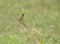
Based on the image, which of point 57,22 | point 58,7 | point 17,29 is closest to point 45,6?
point 58,7

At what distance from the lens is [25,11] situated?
6.94 meters

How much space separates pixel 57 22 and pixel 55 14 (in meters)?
0.47

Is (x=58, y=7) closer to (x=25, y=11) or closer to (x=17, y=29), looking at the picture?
(x=25, y=11)

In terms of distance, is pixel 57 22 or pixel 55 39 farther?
pixel 57 22

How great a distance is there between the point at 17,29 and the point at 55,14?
1.18m

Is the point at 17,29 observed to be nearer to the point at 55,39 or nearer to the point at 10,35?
the point at 10,35

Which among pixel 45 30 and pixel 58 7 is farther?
pixel 58 7

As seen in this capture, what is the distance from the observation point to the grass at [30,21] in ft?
18.4

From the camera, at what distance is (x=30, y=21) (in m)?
6.46

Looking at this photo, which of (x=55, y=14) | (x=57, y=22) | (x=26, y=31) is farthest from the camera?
(x=55, y=14)

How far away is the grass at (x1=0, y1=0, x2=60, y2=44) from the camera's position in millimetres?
5621

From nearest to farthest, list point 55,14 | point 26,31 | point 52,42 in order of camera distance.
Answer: point 52,42 < point 26,31 < point 55,14

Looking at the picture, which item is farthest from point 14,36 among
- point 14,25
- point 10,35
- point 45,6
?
point 45,6

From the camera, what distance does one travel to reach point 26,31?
600cm
